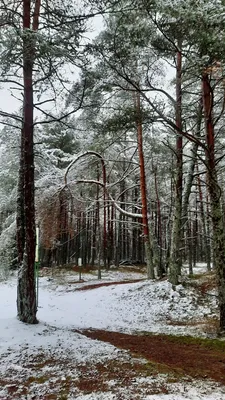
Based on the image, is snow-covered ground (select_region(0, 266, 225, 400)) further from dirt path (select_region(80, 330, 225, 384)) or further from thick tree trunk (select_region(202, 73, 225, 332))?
thick tree trunk (select_region(202, 73, 225, 332))

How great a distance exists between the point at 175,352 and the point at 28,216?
12.9 feet

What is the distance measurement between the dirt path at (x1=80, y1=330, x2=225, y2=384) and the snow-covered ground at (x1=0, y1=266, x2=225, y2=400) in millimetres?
421

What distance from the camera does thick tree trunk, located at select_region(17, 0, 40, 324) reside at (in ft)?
22.0

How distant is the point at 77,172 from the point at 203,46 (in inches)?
407

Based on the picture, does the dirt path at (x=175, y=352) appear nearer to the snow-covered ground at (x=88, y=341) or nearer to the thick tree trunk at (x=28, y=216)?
the snow-covered ground at (x=88, y=341)

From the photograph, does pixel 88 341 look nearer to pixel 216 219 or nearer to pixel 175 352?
pixel 175 352

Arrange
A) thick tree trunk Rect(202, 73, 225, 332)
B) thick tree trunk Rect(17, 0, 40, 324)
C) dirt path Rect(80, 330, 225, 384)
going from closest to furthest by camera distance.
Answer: dirt path Rect(80, 330, 225, 384), thick tree trunk Rect(202, 73, 225, 332), thick tree trunk Rect(17, 0, 40, 324)

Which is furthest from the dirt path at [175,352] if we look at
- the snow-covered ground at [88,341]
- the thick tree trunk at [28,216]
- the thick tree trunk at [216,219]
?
the thick tree trunk at [28,216]

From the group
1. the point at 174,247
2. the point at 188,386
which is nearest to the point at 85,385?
the point at 188,386

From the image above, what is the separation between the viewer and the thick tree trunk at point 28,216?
22.0ft

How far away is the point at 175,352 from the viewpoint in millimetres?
5500

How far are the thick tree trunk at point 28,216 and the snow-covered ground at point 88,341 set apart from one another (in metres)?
0.37

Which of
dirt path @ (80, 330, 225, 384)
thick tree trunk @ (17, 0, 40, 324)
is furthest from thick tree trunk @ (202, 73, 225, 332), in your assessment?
thick tree trunk @ (17, 0, 40, 324)

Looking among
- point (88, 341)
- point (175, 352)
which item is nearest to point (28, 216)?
point (88, 341)
